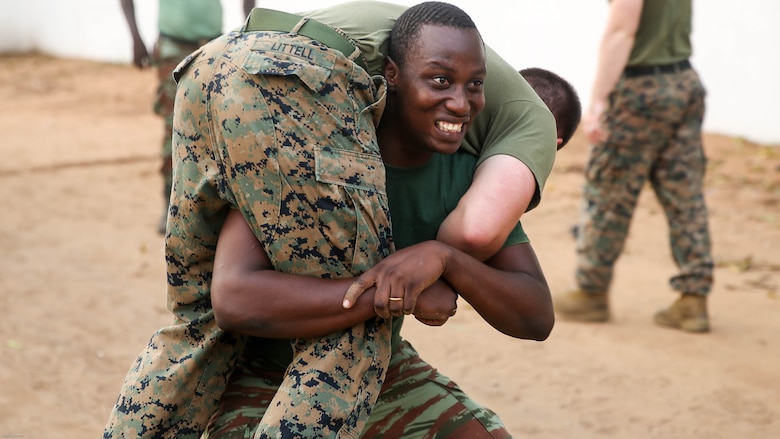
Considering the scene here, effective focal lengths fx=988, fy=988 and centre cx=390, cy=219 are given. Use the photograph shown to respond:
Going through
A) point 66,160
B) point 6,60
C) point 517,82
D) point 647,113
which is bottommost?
point 6,60

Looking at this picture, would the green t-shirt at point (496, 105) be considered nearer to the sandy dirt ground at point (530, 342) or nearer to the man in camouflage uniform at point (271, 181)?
the man in camouflage uniform at point (271, 181)

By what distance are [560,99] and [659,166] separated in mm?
2662

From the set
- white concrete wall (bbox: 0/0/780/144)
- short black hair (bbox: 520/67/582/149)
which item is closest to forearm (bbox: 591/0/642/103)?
short black hair (bbox: 520/67/582/149)

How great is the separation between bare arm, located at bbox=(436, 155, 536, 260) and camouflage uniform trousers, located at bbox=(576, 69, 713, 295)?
3092 millimetres

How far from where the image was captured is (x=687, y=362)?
523 cm

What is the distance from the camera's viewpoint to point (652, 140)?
5422mm

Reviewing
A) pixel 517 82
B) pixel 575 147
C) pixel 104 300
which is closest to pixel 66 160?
pixel 104 300

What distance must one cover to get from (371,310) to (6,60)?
46.8ft

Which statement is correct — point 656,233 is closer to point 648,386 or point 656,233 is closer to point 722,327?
point 722,327

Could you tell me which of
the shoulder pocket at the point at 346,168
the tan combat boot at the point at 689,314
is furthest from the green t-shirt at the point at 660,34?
the shoulder pocket at the point at 346,168

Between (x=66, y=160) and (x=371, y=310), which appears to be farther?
(x=66, y=160)

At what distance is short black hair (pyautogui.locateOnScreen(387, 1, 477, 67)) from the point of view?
A: 247 cm

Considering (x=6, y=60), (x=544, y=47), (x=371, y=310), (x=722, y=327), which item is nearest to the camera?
(x=371, y=310)

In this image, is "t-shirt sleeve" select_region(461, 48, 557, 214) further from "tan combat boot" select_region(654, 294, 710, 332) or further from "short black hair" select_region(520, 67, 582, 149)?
"tan combat boot" select_region(654, 294, 710, 332)
